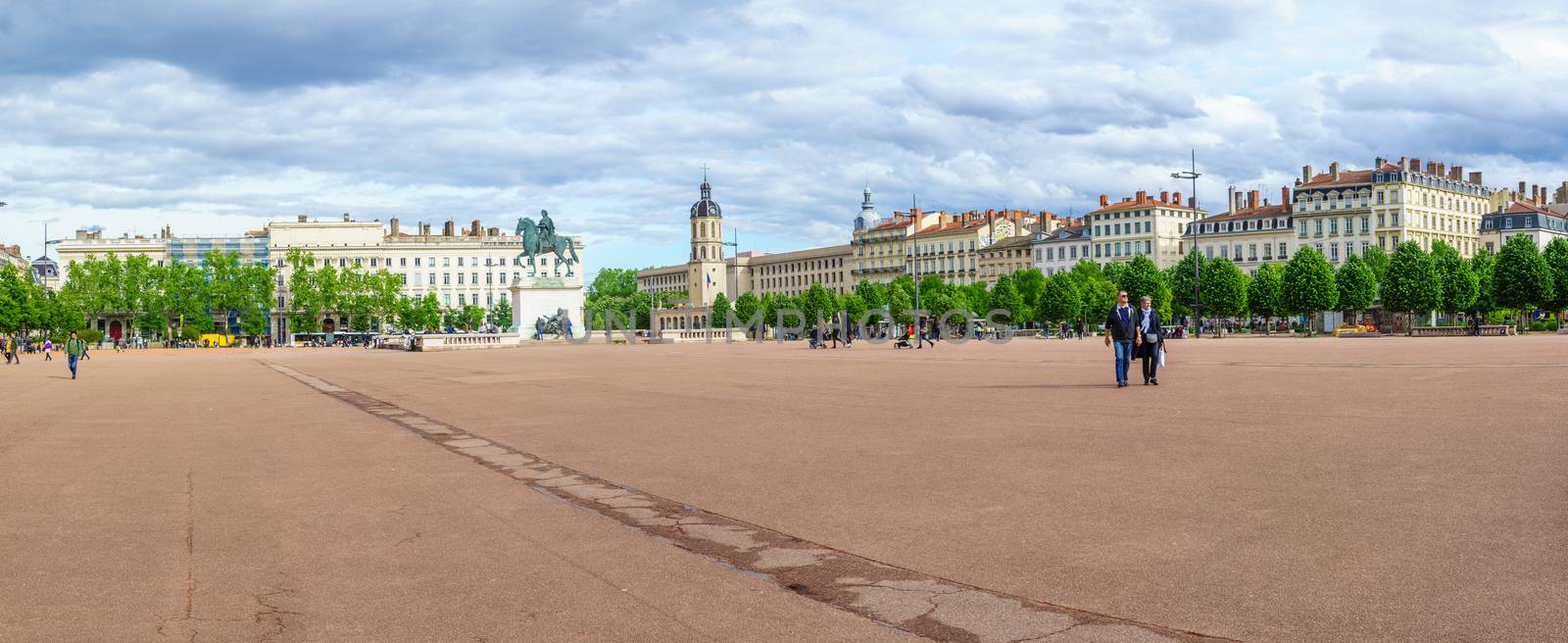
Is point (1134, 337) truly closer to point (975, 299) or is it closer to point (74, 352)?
point (74, 352)

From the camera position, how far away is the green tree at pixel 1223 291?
10112 cm

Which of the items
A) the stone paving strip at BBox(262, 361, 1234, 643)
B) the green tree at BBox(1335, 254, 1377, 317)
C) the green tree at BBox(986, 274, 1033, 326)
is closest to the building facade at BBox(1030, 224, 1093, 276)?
the green tree at BBox(986, 274, 1033, 326)

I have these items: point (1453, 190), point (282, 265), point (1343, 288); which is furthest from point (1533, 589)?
point (282, 265)

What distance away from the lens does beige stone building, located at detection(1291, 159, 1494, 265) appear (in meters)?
127

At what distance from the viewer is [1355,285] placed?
322 ft

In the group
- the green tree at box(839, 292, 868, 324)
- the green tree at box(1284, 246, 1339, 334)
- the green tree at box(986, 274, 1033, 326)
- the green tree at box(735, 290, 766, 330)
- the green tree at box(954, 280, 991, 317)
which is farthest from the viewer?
the green tree at box(735, 290, 766, 330)

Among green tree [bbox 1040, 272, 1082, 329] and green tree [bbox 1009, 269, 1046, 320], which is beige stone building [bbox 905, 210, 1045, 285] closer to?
green tree [bbox 1009, 269, 1046, 320]

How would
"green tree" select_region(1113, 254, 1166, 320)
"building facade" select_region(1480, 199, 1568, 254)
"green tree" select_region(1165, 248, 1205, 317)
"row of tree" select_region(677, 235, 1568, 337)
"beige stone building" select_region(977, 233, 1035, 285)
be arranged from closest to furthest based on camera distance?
1. "row of tree" select_region(677, 235, 1568, 337)
2. "green tree" select_region(1113, 254, 1166, 320)
3. "green tree" select_region(1165, 248, 1205, 317)
4. "building facade" select_region(1480, 199, 1568, 254)
5. "beige stone building" select_region(977, 233, 1035, 285)

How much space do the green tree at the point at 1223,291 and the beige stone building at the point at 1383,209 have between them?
107ft

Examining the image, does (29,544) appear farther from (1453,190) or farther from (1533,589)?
(1453,190)

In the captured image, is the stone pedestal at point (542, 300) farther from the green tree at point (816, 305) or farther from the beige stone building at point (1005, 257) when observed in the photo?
the beige stone building at point (1005, 257)

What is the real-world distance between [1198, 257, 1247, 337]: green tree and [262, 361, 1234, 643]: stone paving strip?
97805mm

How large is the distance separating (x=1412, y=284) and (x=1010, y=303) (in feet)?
128

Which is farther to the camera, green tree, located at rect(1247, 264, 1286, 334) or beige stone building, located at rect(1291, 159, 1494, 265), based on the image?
beige stone building, located at rect(1291, 159, 1494, 265)
